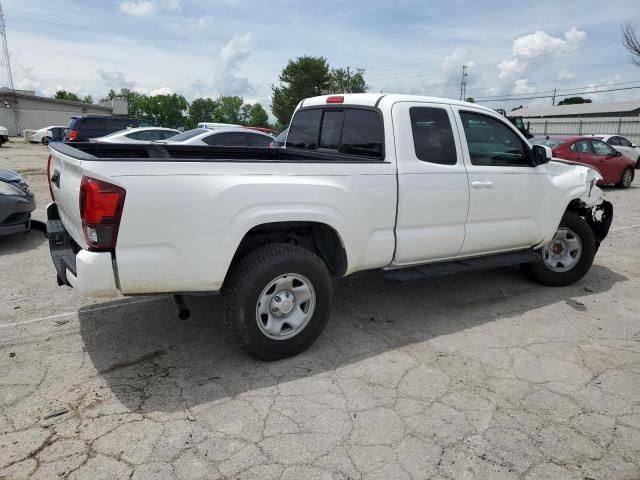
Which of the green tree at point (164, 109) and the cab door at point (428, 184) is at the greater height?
the green tree at point (164, 109)

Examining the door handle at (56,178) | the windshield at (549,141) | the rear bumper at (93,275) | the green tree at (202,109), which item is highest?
the green tree at (202,109)

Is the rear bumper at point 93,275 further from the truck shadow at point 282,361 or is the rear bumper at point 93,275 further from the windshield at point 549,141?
the windshield at point 549,141

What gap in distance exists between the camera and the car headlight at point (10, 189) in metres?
6.50

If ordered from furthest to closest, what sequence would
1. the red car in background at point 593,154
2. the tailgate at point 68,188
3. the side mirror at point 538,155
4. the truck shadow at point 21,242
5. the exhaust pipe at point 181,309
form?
the red car in background at point 593,154 < the truck shadow at point 21,242 < the side mirror at point 538,155 < the exhaust pipe at point 181,309 < the tailgate at point 68,188

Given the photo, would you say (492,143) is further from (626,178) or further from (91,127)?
(91,127)

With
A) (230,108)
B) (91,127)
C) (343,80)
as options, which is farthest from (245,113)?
(91,127)

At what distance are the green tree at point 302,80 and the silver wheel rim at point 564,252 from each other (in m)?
55.7

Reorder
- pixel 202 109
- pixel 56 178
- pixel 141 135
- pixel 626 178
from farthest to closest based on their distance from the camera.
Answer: pixel 202 109
pixel 141 135
pixel 626 178
pixel 56 178

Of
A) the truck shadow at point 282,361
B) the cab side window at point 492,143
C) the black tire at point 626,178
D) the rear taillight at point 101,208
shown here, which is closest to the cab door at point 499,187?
the cab side window at point 492,143

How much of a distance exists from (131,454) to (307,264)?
1.61 metres

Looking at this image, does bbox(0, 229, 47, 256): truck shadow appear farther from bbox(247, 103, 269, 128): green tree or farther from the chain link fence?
bbox(247, 103, 269, 128): green tree

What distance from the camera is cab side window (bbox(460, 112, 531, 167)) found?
175 inches

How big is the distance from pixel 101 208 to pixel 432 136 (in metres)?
2.71

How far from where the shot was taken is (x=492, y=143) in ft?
15.2
